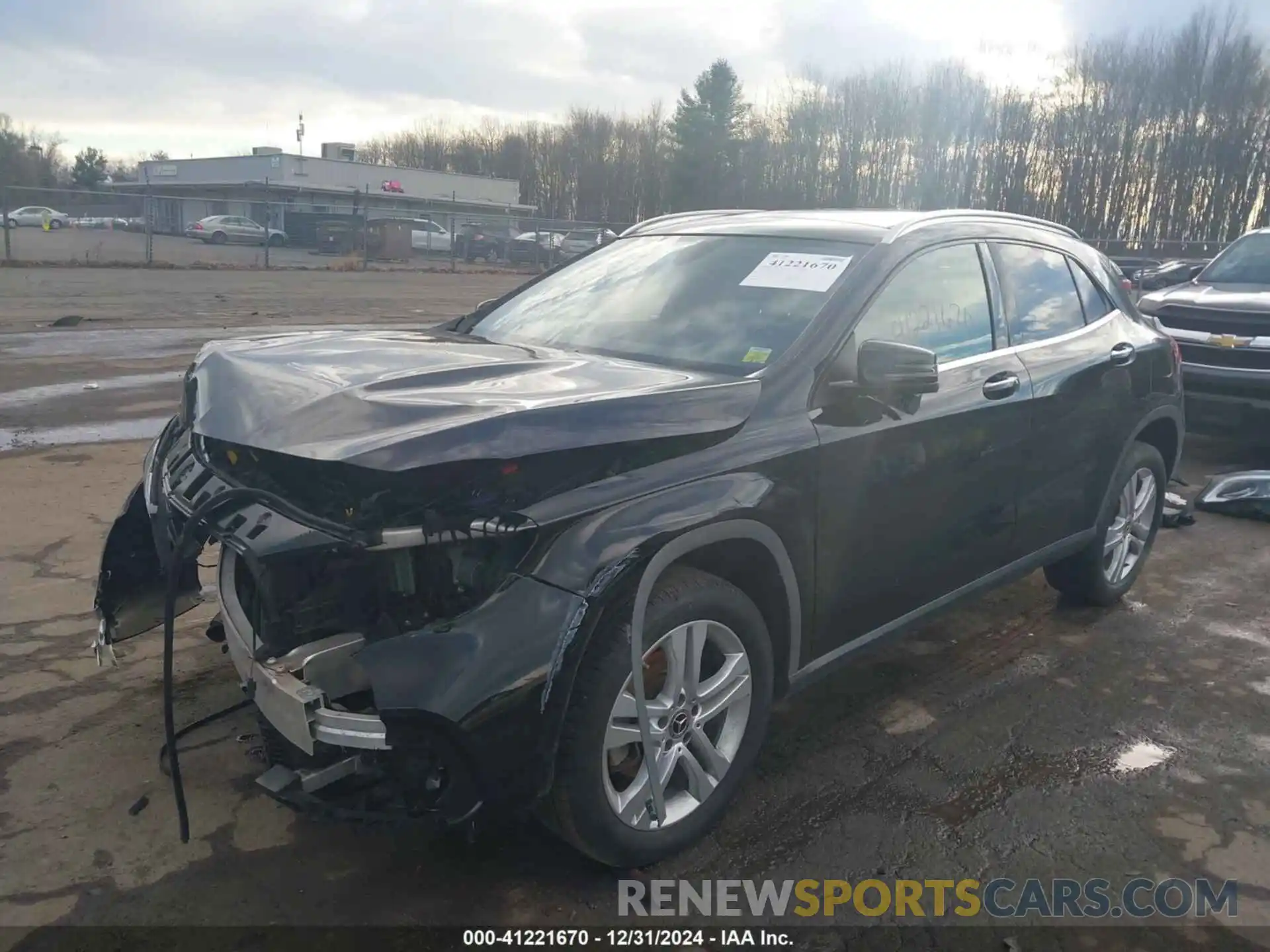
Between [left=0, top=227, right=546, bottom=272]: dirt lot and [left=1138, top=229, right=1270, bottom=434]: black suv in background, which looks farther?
[left=0, top=227, right=546, bottom=272]: dirt lot

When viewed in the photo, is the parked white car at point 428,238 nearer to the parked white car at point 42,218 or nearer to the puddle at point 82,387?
the parked white car at point 42,218

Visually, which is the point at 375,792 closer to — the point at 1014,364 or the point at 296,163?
the point at 1014,364

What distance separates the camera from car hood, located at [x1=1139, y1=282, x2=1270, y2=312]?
8359 millimetres

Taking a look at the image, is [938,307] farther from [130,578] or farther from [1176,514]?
[1176,514]

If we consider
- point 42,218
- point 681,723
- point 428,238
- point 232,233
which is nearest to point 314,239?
point 232,233

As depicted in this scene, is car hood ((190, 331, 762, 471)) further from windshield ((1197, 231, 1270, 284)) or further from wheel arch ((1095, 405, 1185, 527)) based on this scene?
windshield ((1197, 231, 1270, 284))

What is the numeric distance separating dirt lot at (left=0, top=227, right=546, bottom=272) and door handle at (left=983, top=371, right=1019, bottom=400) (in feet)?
87.0

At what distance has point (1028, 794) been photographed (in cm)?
345

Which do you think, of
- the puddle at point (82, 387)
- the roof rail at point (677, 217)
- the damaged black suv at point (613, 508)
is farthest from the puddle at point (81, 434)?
the roof rail at point (677, 217)

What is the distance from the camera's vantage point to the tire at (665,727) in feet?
8.54

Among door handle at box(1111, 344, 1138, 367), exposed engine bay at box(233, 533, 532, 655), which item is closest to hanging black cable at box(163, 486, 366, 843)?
exposed engine bay at box(233, 533, 532, 655)

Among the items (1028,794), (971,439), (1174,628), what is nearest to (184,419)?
(971,439)

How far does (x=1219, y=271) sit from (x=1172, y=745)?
7528 millimetres

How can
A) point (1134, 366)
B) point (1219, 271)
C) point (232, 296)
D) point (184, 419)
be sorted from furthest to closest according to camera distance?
point (232, 296) → point (1219, 271) → point (1134, 366) → point (184, 419)
